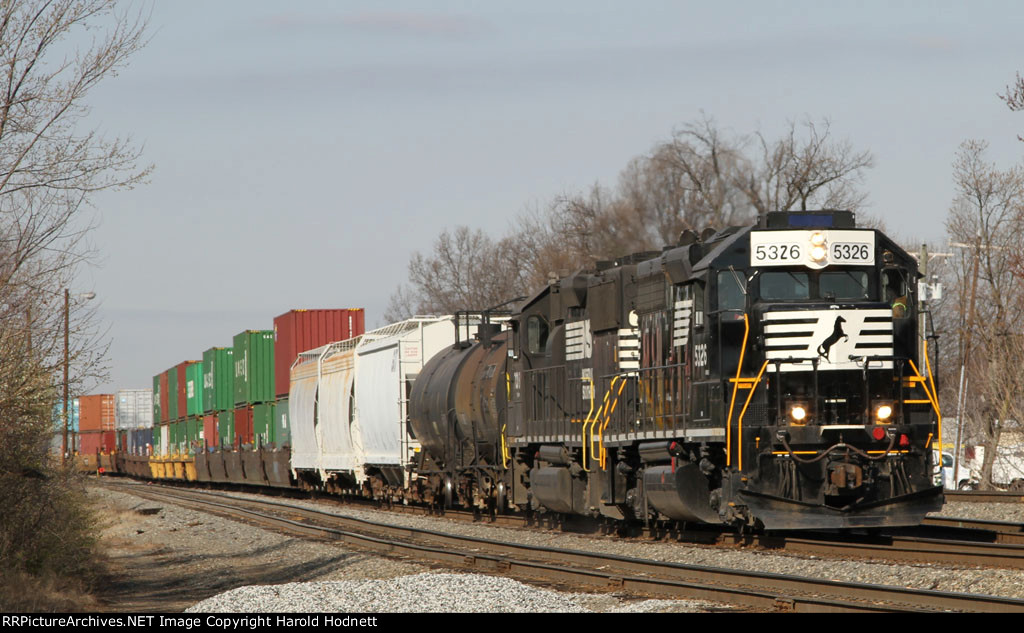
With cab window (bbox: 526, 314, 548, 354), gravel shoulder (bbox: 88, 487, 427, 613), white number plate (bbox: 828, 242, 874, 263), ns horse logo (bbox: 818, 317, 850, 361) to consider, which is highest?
white number plate (bbox: 828, 242, 874, 263)

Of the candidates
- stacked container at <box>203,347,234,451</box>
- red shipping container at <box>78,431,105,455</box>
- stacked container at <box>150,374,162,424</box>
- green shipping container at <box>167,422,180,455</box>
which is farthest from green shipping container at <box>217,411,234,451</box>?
red shipping container at <box>78,431,105,455</box>

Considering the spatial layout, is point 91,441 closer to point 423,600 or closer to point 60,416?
point 60,416

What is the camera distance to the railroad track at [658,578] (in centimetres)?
1020

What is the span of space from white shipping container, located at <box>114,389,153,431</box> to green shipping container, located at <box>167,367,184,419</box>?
759 cm

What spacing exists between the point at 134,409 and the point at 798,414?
5645cm

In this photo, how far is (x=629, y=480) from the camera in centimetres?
1833

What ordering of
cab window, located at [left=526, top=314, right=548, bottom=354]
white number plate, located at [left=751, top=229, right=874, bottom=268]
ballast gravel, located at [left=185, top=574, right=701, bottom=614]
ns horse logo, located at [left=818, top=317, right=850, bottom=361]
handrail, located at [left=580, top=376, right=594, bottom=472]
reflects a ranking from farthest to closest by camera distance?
cab window, located at [left=526, top=314, right=548, bottom=354] → handrail, located at [left=580, top=376, right=594, bottom=472] → white number plate, located at [left=751, top=229, right=874, bottom=268] → ns horse logo, located at [left=818, top=317, right=850, bottom=361] → ballast gravel, located at [left=185, top=574, right=701, bottom=614]

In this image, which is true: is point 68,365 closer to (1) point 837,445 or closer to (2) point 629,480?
(2) point 629,480

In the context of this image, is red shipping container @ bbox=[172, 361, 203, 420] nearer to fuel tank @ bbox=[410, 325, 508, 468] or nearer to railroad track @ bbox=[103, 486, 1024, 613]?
fuel tank @ bbox=[410, 325, 508, 468]

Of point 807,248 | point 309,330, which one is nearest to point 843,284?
point 807,248

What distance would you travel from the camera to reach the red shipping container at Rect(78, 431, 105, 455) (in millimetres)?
71250

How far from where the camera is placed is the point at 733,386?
14938mm

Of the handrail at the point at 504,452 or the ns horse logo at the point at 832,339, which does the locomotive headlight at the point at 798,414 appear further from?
the handrail at the point at 504,452

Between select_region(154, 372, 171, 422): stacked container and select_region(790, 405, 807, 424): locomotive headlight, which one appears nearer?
select_region(790, 405, 807, 424): locomotive headlight
